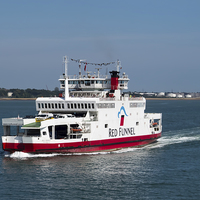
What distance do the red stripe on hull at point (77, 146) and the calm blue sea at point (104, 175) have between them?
65 centimetres

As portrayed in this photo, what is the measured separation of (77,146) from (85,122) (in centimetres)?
267

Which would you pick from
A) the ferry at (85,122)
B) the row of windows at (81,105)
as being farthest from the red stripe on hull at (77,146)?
the row of windows at (81,105)

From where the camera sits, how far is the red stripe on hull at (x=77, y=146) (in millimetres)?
37094

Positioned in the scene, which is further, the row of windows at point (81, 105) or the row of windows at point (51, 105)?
the row of windows at point (51, 105)

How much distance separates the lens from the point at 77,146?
39.0 metres

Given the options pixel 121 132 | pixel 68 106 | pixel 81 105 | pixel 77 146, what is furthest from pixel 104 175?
pixel 121 132

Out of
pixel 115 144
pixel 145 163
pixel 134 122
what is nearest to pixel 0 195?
pixel 145 163

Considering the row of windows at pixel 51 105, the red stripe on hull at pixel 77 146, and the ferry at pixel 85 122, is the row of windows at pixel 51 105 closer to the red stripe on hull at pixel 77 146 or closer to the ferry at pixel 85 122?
the ferry at pixel 85 122

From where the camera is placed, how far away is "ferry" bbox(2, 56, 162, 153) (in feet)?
123

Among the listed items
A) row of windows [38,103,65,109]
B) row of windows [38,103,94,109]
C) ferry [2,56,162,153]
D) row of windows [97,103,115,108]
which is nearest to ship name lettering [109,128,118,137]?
ferry [2,56,162,153]

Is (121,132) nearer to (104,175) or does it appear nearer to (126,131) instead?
(126,131)

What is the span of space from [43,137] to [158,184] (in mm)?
12555

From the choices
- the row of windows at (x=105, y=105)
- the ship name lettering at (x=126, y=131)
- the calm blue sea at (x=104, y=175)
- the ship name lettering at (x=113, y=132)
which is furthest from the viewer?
the ship name lettering at (x=126, y=131)

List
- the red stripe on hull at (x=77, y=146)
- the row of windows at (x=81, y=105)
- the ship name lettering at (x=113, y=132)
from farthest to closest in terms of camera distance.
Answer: the ship name lettering at (x=113, y=132)
the row of windows at (x=81, y=105)
the red stripe on hull at (x=77, y=146)
